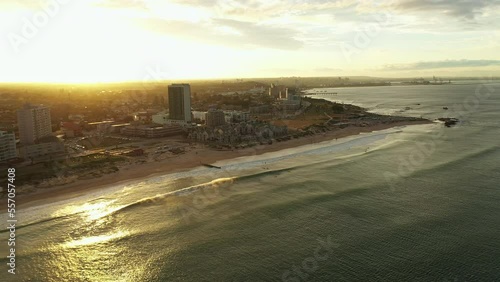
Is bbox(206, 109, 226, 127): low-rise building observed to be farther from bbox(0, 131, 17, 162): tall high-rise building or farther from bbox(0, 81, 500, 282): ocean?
bbox(0, 131, 17, 162): tall high-rise building

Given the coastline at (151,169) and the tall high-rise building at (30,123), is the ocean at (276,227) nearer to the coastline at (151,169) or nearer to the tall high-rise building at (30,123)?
the coastline at (151,169)

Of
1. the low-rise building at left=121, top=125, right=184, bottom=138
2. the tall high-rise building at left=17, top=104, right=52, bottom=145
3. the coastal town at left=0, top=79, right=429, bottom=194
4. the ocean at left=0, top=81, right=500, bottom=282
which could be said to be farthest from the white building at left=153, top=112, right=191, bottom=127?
the ocean at left=0, top=81, right=500, bottom=282

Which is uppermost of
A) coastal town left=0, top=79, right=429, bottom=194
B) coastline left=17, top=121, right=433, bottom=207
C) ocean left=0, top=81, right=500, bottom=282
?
coastal town left=0, top=79, right=429, bottom=194

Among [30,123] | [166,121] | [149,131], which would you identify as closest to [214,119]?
[166,121]

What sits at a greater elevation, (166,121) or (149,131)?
(166,121)

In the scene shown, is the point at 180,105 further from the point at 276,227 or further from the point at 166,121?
the point at 276,227

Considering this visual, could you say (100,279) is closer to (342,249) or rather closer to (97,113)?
(342,249)

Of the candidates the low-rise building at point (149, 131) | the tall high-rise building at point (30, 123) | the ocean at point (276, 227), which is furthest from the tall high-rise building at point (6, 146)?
the low-rise building at point (149, 131)
